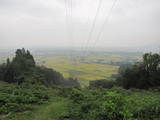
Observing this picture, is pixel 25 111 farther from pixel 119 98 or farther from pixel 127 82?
pixel 127 82

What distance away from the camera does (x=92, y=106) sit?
5652mm

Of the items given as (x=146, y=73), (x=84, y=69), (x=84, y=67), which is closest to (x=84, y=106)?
(x=146, y=73)

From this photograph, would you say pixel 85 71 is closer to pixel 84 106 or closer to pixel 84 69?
pixel 84 69

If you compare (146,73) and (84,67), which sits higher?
(146,73)

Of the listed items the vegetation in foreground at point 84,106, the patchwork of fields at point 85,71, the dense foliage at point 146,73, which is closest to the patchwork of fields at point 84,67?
the patchwork of fields at point 85,71

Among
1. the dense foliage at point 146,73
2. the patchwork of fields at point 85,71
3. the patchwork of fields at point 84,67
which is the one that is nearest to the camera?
the dense foliage at point 146,73

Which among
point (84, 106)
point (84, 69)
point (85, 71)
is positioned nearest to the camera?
point (84, 106)

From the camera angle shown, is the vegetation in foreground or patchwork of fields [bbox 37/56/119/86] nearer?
the vegetation in foreground

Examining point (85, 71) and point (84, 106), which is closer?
point (84, 106)

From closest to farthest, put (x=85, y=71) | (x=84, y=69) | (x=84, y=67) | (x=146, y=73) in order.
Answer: (x=146, y=73)
(x=85, y=71)
(x=84, y=69)
(x=84, y=67)

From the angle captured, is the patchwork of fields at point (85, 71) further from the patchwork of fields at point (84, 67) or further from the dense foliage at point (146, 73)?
the dense foliage at point (146, 73)

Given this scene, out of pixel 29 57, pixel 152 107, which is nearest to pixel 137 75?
pixel 152 107

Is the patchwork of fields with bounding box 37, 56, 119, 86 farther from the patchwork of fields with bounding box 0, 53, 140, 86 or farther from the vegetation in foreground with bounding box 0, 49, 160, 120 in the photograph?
the vegetation in foreground with bounding box 0, 49, 160, 120

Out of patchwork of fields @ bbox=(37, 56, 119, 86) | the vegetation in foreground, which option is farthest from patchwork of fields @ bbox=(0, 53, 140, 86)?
the vegetation in foreground
